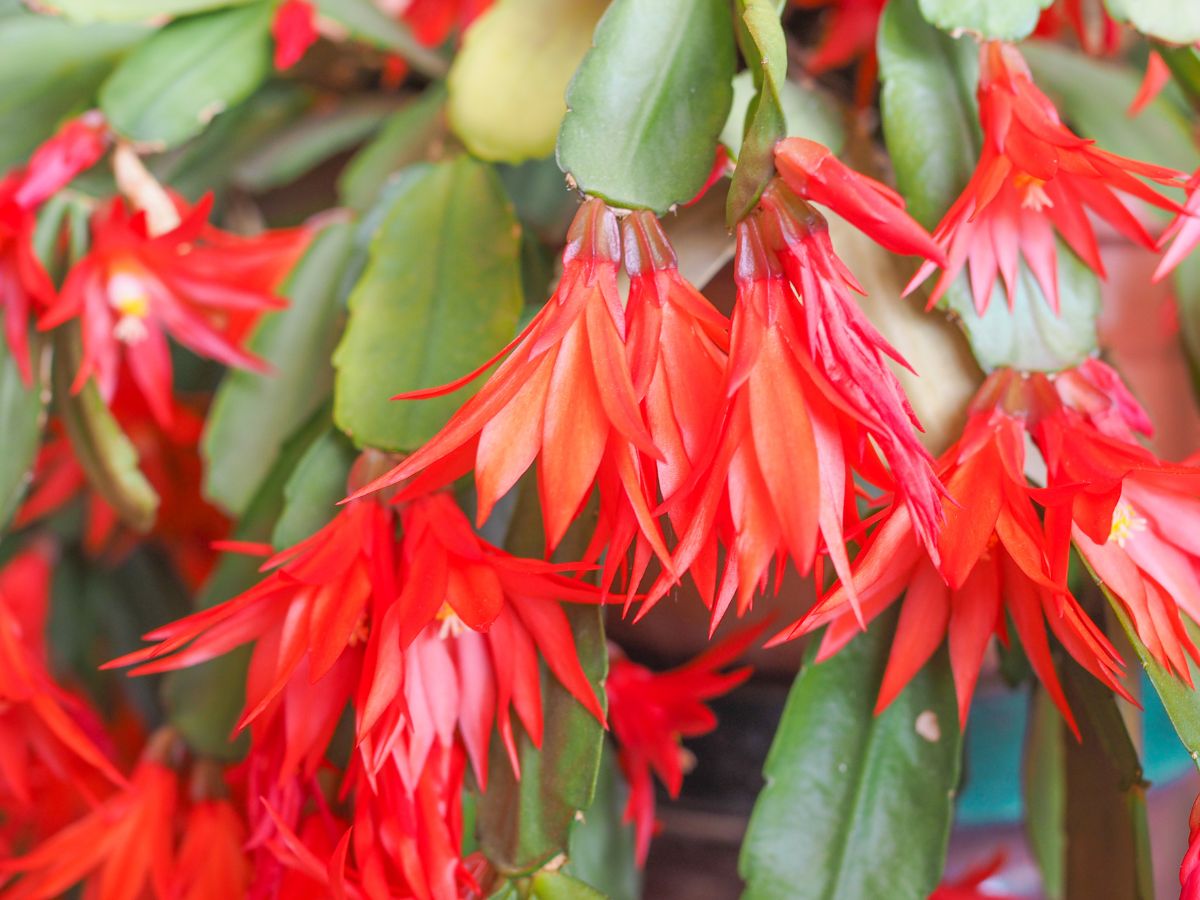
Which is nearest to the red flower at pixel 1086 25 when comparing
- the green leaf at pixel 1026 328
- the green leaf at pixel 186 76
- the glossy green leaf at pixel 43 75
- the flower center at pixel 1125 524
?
the green leaf at pixel 1026 328

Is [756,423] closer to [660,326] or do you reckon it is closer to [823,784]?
[660,326]

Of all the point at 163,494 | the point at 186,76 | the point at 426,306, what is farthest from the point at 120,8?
the point at 163,494

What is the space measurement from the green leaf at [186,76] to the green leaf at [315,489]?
9.0 inches

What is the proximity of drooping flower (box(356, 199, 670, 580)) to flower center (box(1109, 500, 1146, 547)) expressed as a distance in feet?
0.62

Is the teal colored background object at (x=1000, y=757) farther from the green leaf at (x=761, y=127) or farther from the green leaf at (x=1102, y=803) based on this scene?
the green leaf at (x=761, y=127)

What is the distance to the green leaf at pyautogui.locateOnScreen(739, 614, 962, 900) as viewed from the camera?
1.55 feet

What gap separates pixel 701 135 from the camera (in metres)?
0.43

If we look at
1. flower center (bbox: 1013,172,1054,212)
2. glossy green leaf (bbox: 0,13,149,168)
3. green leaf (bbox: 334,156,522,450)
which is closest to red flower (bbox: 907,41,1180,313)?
flower center (bbox: 1013,172,1054,212)

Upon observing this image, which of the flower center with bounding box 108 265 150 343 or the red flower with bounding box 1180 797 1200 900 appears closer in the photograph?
the red flower with bounding box 1180 797 1200 900

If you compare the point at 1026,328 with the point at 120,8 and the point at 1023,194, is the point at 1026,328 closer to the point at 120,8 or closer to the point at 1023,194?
the point at 1023,194

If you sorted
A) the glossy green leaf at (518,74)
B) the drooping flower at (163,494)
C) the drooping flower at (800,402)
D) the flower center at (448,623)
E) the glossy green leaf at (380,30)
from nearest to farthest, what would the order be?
the drooping flower at (800,402) → the flower center at (448,623) → the glossy green leaf at (518,74) → the glossy green leaf at (380,30) → the drooping flower at (163,494)

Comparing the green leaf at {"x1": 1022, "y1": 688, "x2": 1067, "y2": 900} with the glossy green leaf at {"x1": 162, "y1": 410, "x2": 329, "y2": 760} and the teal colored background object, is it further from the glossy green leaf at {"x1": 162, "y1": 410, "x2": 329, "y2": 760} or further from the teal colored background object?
the glossy green leaf at {"x1": 162, "y1": 410, "x2": 329, "y2": 760}

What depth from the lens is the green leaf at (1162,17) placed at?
19.7 inches

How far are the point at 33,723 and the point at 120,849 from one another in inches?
4.1
